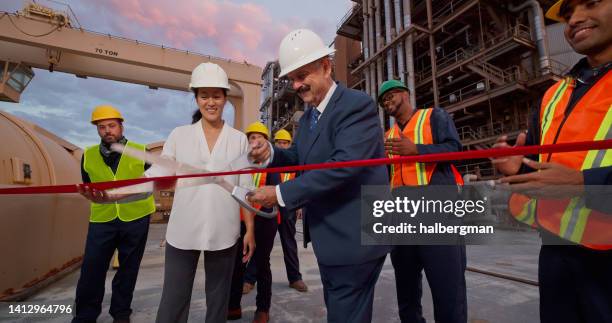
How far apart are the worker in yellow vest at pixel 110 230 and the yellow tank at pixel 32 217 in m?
1.22

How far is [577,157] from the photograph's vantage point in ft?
3.48

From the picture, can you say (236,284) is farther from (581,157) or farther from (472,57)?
(472,57)

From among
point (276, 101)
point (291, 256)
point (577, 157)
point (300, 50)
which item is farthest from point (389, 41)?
point (577, 157)

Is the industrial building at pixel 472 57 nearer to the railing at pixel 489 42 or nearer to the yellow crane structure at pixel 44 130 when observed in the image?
the railing at pixel 489 42

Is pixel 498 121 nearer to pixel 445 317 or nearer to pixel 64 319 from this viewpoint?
pixel 445 317

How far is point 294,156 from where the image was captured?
6.37 feet

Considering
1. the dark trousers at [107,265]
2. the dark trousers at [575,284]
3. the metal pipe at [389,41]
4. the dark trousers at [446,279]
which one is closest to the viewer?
the dark trousers at [575,284]

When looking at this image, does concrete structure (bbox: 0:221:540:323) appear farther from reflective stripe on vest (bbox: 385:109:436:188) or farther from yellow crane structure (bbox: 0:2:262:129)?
yellow crane structure (bbox: 0:2:262:129)

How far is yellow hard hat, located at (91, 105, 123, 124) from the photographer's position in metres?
2.97

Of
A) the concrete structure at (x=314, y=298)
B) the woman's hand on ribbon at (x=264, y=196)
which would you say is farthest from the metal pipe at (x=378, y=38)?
the woman's hand on ribbon at (x=264, y=196)

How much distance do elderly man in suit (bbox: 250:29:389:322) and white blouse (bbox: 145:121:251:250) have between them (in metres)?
0.52

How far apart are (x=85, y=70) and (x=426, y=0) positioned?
18.4 metres

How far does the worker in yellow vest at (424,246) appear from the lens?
6.34 feet

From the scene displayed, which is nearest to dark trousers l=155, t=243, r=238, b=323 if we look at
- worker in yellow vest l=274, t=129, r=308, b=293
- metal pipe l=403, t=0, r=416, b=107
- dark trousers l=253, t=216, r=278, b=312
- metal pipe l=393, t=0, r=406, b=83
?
dark trousers l=253, t=216, r=278, b=312
